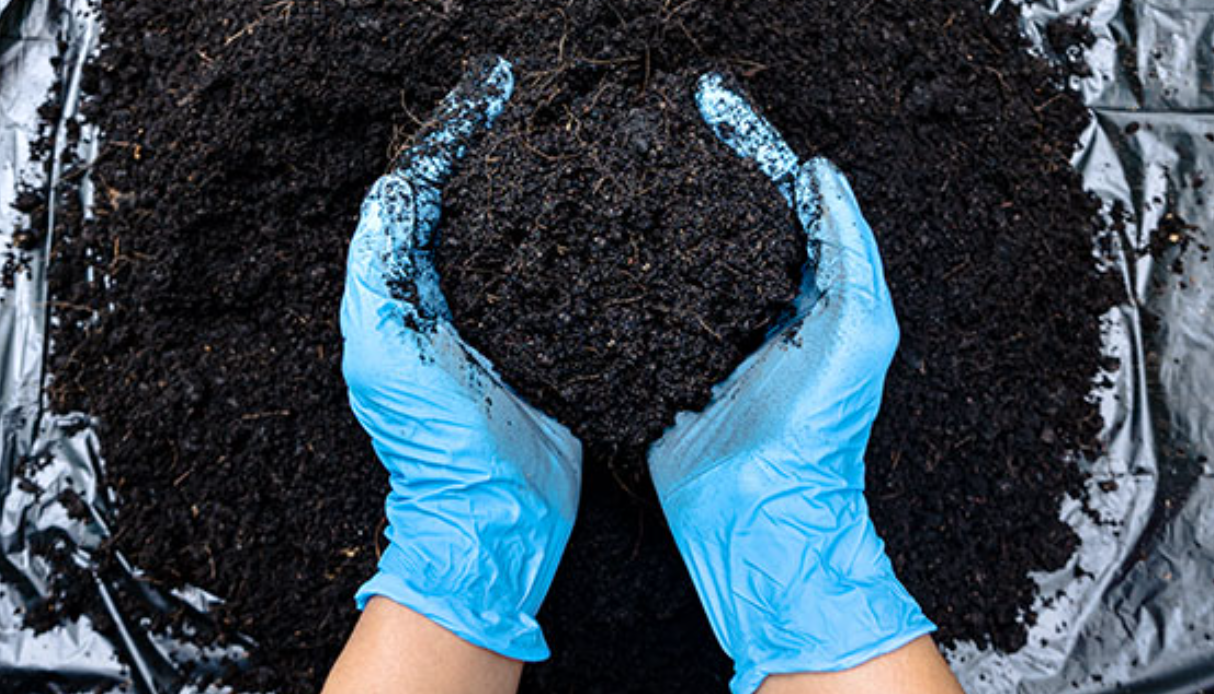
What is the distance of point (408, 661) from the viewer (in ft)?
3.86

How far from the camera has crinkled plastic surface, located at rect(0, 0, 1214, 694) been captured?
60.3 inches

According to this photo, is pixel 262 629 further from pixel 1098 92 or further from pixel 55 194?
pixel 1098 92

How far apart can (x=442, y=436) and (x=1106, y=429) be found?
1.27 meters

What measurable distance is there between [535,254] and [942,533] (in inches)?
34.4

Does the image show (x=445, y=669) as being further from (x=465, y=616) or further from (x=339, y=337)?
(x=339, y=337)

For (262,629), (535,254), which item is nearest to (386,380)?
(535,254)

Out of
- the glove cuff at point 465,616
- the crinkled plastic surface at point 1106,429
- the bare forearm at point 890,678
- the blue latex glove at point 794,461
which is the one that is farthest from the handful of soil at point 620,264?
the crinkled plastic surface at point 1106,429

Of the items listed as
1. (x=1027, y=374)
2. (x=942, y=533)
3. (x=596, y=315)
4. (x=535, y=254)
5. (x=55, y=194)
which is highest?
(x=55, y=194)

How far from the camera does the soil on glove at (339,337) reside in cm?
144

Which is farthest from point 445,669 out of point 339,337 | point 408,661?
point 339,337

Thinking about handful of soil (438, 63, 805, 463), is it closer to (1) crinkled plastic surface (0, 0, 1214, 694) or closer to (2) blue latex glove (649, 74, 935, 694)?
(2) blue latex glove (649, 74, 935, 694)

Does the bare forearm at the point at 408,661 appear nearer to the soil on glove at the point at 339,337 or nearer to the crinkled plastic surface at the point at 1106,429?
the soil on glove at the point at 339,337

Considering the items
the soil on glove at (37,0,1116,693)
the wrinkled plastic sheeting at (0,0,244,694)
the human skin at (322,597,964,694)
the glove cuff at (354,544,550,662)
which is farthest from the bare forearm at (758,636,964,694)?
the wrinkled plastic sheeting at (0,0,244,694)

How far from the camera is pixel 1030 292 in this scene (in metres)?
1.51
